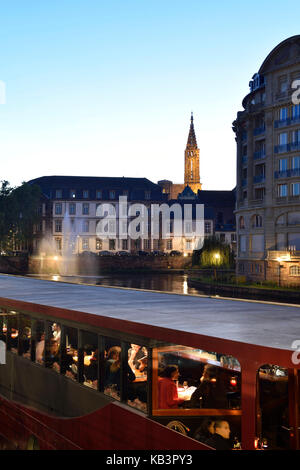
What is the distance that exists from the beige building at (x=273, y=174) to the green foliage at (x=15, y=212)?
116 ft

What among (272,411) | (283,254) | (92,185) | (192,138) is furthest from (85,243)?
(192,138)

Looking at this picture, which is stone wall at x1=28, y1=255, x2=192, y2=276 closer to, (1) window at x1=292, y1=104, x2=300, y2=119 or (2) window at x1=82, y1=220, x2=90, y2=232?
(2) window at x1=82, y1=220, x2=90, y2=232

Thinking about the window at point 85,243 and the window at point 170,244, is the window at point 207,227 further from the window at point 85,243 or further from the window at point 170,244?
the window at point 85,243

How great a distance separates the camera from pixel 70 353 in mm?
8812

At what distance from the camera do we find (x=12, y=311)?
36.7 feet

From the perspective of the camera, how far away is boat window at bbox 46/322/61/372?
9.20 m

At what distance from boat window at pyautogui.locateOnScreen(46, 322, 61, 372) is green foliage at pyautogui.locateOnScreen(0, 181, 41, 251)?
206ft

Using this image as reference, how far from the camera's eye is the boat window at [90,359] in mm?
8047

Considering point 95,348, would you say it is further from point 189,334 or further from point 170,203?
point 170,203

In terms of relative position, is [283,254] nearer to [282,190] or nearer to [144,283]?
[282,190]

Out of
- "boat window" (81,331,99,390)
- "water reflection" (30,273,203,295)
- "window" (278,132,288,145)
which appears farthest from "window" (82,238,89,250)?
"boat window" (81,331,99,390)

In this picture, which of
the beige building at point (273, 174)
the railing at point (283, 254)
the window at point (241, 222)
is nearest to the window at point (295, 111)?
the beige building at point (273, 174)

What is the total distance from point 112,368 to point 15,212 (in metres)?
66.1
